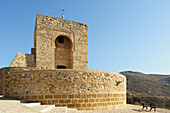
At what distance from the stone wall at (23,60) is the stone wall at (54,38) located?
0.51m

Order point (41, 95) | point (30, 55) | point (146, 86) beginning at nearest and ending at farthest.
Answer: point (41, 95) → point (30, 55) → point (146, 86)

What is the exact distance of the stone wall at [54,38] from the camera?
523 inches

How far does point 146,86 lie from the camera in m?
33.8

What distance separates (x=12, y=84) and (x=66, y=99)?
122 inches

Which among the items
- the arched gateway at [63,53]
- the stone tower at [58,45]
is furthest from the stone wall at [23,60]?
the arched gateway at [63,53]

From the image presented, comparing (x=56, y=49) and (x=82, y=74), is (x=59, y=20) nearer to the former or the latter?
(x=56, y=49)

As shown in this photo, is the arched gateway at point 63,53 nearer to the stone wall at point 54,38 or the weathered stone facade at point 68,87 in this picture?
the stone wall at point 54,38

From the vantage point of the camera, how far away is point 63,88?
7.54 metres

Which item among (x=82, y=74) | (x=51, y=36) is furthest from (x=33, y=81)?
(x=51, y=36)

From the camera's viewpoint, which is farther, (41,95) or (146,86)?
(146,86)

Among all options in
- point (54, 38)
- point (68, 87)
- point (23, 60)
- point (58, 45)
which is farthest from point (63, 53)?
point (68, 87)

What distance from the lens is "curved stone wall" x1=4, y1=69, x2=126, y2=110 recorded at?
7441mm

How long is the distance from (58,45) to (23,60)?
366cm

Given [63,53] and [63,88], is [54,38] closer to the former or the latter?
[63,53]
